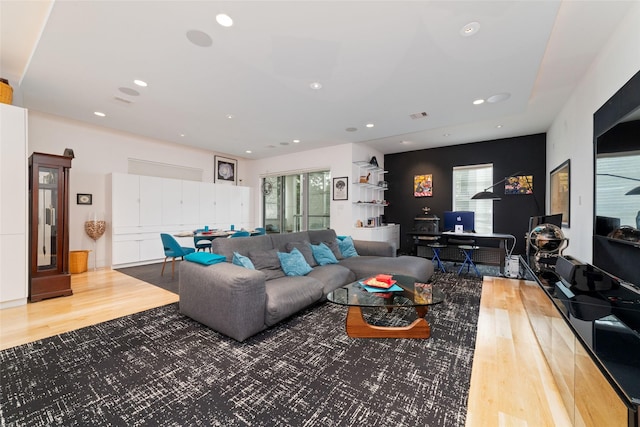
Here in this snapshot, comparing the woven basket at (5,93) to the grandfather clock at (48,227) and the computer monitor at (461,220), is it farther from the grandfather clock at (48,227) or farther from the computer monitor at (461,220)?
the computer monitor at (461,220)

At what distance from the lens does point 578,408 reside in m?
1.35

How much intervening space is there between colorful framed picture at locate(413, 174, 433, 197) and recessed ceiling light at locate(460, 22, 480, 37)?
15.8 ft

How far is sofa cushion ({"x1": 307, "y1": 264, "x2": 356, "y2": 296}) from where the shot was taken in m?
3.12

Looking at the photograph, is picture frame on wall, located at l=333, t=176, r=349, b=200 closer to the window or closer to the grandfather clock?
the window

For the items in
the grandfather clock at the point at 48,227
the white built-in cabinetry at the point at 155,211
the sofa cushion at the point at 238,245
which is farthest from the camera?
the white built-in cabinetry at the point at 155,211

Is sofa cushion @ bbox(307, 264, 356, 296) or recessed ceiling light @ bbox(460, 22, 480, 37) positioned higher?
recessed ceiling light @ bbox(460, 22, 480, 37)

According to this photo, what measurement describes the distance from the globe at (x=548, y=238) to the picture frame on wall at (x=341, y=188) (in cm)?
367

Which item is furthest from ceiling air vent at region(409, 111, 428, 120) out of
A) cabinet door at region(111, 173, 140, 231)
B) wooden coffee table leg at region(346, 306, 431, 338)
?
cabinet door at region(111, 173, 140, 231)

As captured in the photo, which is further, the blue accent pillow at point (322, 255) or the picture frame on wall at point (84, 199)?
the picture frame on wall at point (84, 199)

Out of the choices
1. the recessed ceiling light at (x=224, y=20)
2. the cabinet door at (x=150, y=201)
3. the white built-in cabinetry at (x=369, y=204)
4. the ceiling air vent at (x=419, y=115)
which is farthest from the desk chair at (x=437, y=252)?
the cabinet door at (x=150, y=201)

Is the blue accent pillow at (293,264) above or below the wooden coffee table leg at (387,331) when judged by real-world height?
above

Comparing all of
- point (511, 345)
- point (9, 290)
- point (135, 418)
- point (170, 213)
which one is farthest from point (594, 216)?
point (170, 213)

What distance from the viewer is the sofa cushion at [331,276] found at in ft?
10.2

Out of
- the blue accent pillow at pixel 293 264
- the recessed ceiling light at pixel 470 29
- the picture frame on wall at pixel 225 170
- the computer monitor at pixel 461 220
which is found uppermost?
the recessed ceiling light at pixel 470 29
